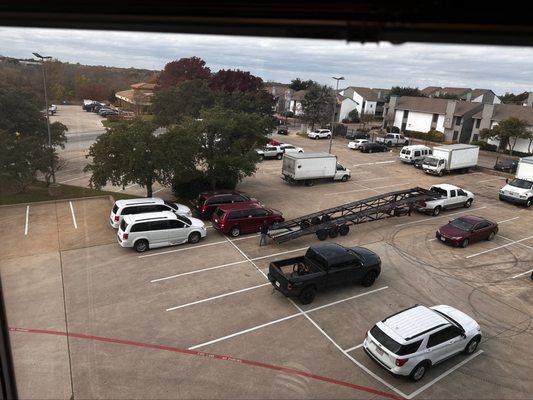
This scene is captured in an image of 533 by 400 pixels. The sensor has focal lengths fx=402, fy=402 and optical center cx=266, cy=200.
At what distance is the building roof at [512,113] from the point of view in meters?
38.4

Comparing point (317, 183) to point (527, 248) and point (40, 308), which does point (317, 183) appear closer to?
point (527, 248)

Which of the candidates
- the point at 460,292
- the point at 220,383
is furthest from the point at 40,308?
the point at 460,292

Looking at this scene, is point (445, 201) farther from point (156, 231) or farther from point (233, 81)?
point (233, 81)

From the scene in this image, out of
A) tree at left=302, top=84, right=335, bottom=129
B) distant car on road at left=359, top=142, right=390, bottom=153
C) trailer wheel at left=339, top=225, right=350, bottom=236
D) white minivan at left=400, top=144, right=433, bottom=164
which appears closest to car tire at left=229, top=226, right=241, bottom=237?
trailer wheel at left=339, top=225, right=350, bottom=236

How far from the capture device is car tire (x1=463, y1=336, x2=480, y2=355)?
8.72 metres

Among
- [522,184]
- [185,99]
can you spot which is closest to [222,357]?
[522,184]

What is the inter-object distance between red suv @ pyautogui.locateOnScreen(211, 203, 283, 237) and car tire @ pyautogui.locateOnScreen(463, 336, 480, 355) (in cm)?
834

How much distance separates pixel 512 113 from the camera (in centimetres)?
3944

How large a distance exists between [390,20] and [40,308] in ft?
34.3

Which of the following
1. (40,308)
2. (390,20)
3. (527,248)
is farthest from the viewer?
(527,248)

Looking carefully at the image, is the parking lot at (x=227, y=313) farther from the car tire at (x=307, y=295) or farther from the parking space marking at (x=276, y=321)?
the car tire at (x=307, y=295)

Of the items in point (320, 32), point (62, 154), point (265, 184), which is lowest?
point (265, 184)

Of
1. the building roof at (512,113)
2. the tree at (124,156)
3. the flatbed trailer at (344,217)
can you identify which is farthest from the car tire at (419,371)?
the building roof at (512,113)

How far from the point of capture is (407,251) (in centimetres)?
1421
